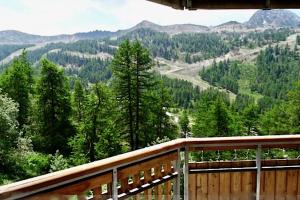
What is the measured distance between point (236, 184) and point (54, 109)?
26.3 meters

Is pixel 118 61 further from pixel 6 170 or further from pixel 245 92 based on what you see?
pixel 245 92

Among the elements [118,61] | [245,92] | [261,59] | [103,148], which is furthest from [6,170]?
[261,59]

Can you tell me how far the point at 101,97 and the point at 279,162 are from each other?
2400 cm

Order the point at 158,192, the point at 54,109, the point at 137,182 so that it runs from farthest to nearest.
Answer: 1. the point at 54,109
2. the point at 158,192
3. the point at 137,182

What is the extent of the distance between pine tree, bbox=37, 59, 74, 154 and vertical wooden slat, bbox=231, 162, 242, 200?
82.2ft

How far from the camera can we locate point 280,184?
3553 millimetres

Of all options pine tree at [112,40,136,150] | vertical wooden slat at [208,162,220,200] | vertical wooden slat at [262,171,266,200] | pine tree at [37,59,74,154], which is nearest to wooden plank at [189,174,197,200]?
vertical wooden slat at [208,162,220,200]

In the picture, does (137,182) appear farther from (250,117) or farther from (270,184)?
(250,117)

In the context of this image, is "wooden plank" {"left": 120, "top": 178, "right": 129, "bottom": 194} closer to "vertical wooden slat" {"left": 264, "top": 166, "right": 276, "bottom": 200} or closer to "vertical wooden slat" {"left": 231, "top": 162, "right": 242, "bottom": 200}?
"vertical wooden slat" {"left": 231, "top": 162, "right": 242, "bottom": 200}

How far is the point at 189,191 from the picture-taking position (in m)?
3.46

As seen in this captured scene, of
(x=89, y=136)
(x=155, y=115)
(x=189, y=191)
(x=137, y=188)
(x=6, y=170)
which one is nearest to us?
(x=137, y=188)

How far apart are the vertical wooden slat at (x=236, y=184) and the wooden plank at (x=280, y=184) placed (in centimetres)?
34

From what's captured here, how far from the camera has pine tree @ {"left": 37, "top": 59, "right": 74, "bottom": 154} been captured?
91.1 ft

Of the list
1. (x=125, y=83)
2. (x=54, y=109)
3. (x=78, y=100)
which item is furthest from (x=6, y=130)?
(x=125, y=83)
